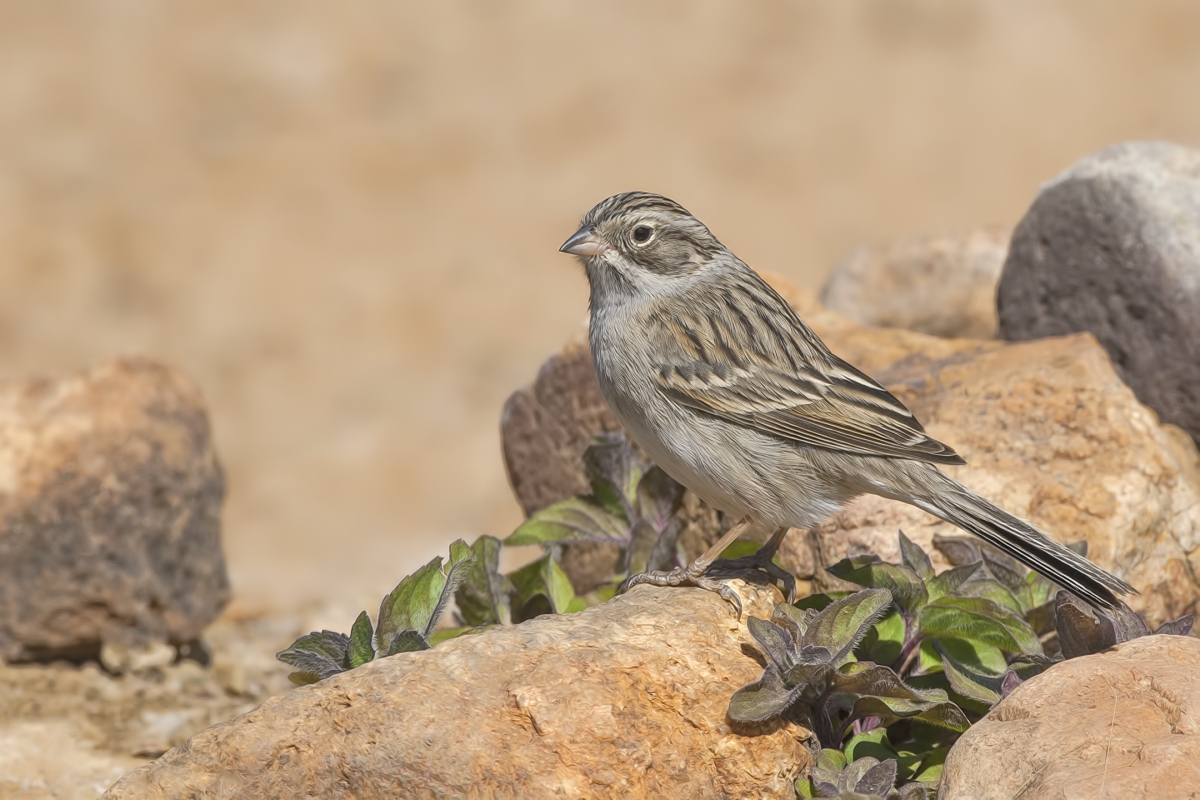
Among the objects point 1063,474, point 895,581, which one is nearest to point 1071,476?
point 1063,474

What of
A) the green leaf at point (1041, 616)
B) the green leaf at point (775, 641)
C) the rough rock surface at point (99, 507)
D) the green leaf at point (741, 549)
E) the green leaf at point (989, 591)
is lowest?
the green leaf at point (1041, 616)

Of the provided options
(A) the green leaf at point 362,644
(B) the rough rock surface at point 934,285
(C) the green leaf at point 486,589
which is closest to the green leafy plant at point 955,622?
(C) the green leaf at point 486,589

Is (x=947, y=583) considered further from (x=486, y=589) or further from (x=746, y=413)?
(x=486, y=589)

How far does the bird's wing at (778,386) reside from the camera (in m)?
4.73

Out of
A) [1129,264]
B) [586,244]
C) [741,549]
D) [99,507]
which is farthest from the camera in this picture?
[99,507]

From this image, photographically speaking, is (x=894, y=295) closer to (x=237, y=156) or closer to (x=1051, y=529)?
(x=1051, y=529)

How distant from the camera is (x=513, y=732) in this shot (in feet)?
12.0

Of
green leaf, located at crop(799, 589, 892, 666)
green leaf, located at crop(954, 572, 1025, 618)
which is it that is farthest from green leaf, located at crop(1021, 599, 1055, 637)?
green leaf, located at crop(799, 589, 892, 666)

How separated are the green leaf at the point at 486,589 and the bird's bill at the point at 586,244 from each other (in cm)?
115

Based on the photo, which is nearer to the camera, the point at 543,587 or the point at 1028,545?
the point at 1028,545

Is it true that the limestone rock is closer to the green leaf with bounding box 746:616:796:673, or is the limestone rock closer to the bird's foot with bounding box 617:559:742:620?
the bird's foot with bounding box 617:559:742:620

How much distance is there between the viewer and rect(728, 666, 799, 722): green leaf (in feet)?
12.5

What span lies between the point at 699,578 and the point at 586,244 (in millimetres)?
1466

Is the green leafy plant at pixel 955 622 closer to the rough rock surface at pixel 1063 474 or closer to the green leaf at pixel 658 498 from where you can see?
the rough rock surface at pixel 1063 474
